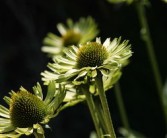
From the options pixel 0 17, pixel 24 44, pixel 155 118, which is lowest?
pixel 155 118

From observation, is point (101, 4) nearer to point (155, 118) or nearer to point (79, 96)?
point (155, 118)

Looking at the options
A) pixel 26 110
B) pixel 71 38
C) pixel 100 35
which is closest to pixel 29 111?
pixel 26 110

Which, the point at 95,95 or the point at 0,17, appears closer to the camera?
the point at 95,95

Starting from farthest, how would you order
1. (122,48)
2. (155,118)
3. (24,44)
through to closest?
(24,44) < (155,118) < (122,48)

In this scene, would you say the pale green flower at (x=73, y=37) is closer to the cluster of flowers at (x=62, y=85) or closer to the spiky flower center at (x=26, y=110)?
the cluster of flowers at (x=62, y=85)

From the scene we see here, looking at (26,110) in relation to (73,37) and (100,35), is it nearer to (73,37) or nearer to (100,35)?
(73,37)

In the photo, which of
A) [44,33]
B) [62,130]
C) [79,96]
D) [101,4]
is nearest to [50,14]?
[44,33]

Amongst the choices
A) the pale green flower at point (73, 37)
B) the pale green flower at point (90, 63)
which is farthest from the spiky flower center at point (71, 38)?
the pale green flower at point (90, 63)
